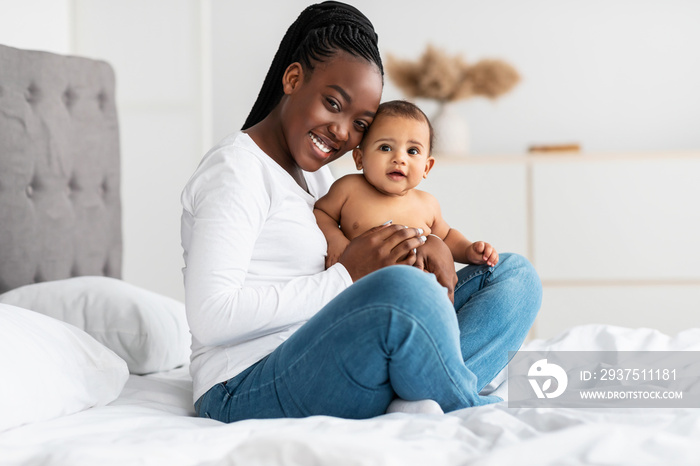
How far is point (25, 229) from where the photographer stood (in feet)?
6.21

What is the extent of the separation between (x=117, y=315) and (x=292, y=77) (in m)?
0.64

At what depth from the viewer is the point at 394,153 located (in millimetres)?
1468

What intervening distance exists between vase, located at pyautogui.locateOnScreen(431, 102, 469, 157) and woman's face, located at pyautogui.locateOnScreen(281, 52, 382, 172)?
6.49 ft

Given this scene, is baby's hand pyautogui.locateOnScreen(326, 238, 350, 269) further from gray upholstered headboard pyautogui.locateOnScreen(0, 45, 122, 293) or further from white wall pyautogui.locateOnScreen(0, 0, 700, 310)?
white wall pyautogui.locateOnScreen(0, 0, 700, 310)

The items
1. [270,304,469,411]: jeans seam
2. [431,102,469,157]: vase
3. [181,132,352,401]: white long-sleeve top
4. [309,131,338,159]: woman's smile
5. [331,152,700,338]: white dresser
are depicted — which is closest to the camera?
[270,304,469,411]: jeans seam

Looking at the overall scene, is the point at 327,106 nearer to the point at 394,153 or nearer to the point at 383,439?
the point at 394,153

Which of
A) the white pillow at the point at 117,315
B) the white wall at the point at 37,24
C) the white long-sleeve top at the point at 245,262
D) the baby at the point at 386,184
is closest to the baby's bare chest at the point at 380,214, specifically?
the baby at the point at 386,184

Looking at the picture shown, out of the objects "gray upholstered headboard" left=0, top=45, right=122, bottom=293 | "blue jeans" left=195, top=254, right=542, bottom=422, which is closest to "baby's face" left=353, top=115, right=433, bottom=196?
"blue jeans" left=195, top=254, right=542, bottom=422

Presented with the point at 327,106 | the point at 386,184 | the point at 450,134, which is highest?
the point at 450,134

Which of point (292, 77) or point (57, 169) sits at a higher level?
point (292, 77)

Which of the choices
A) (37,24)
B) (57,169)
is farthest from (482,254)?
(37,24)

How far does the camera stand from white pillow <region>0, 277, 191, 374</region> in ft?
5.23

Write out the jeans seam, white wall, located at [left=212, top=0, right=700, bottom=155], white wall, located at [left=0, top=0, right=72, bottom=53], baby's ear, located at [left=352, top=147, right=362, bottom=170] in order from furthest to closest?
white wall, located at [left=212, top=0, right=700, bottom=155] < white wall, located at [left=0, top=0, right=72, bottom=53] < baby's ear, located at [left=352, top=147, right=362, bottom=170] < the jeans seam

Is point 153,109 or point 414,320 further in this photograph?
point 153,109
